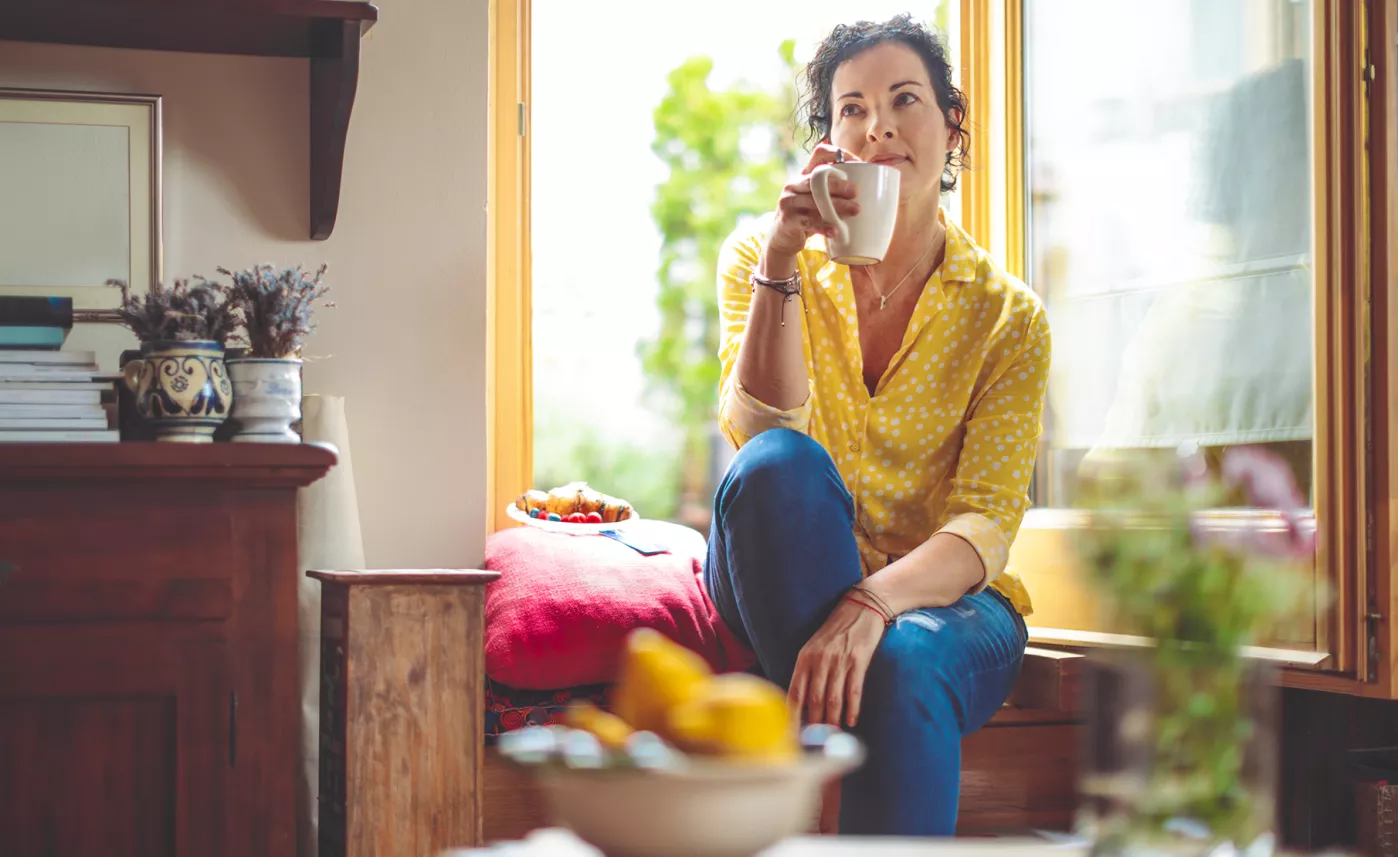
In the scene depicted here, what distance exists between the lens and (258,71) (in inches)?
69.0

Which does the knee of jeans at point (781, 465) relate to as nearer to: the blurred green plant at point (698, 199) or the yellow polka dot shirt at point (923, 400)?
the yellow polka dot shirt at point (923, 400)

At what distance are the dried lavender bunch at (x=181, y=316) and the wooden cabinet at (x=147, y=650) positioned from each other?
0.68ft

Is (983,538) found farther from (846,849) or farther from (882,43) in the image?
(846,849)

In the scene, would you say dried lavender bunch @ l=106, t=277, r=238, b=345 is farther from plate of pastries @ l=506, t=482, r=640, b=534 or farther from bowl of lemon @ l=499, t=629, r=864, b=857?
bowl of lemon @ l=499, t=629, r=864, b=857

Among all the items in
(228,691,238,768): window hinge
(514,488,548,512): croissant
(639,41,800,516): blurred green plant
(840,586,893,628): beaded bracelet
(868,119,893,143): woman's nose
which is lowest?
(228,691,238,768): window hinge

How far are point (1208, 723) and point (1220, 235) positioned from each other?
59.7 inches

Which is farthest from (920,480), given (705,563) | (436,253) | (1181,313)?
(436,253)

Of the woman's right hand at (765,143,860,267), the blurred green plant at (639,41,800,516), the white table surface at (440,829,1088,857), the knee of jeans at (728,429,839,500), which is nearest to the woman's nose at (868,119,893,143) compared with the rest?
A: the woman's right hand at (765,143,860,267)

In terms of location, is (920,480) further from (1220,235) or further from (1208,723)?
(1208,723)

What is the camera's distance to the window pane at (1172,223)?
1798mm

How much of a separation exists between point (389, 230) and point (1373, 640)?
4.78ft

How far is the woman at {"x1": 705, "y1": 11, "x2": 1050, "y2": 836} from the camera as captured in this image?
131cm

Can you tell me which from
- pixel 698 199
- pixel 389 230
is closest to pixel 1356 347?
pixel 389 230

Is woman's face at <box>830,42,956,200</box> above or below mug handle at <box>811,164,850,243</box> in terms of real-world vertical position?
above
